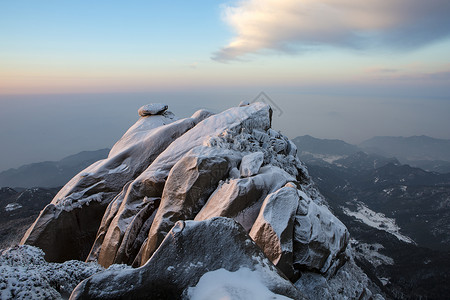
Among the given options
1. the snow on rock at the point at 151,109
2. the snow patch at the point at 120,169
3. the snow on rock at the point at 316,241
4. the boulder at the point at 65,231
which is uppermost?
the snow on rock at the point at 151,109

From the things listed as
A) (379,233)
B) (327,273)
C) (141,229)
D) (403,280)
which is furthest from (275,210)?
(379,233)

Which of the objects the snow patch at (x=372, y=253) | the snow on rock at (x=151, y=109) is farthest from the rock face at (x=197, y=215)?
the snow patch at (x=372, y=253)

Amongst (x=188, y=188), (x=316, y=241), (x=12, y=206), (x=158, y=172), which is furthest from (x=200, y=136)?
(x=12, y=206)

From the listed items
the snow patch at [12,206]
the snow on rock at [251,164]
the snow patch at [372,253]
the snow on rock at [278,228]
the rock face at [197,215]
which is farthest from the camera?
the snow patch at [372,253]

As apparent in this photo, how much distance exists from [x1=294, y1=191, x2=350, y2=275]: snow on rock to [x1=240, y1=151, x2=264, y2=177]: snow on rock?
3837 millimetres

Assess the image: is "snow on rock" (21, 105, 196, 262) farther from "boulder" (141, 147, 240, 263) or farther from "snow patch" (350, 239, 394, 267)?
"snow patch" (350, 239, 394, 267)

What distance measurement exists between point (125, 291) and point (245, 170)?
1212cm

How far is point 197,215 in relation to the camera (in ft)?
61.3

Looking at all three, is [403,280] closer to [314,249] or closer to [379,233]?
[379,233]

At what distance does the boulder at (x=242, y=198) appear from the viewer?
57.0 feet

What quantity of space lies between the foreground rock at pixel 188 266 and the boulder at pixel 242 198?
19.6 feet

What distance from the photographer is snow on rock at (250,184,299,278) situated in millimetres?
15023

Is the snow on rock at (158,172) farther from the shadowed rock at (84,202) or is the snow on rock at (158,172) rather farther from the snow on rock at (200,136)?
the shadowed rock at (84,202)

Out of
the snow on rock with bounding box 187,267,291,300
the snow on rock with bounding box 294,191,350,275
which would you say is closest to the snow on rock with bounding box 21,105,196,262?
the snow on rock with bounding box 294,191,350,275
